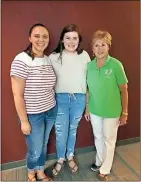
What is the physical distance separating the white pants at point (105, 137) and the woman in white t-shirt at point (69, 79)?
0.19m

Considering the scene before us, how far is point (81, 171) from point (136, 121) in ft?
2.93

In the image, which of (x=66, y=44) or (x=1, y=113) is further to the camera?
(x=1, y=113)

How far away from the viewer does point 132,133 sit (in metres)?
2.58

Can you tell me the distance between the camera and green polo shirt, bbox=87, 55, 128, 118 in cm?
171

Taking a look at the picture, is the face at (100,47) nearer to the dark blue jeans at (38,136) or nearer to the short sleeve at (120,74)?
the short sleeve at (120,74)

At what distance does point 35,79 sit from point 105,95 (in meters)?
0.58

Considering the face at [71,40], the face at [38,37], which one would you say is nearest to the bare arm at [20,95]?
the face at [38,37]

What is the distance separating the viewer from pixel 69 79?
180 centimetres

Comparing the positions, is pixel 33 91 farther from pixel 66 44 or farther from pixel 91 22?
pixel 91 22

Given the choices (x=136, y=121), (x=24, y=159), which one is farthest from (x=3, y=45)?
(x=136, y=121)

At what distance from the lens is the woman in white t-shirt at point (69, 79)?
1.75 meters

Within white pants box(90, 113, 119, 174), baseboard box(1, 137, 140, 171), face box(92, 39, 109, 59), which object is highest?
face box(92, 39, 109, 59)

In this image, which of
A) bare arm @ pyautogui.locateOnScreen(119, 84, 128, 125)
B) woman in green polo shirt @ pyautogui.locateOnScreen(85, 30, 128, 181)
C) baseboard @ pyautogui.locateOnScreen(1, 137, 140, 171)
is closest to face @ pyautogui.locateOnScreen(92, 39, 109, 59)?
woman in green polo shirt @ pyautogui.locateOnScreen(85, 30, 128, 181)

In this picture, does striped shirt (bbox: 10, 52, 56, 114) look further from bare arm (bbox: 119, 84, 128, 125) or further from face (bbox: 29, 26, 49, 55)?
bare arm (bbox: 119, 84, 128, 125)
